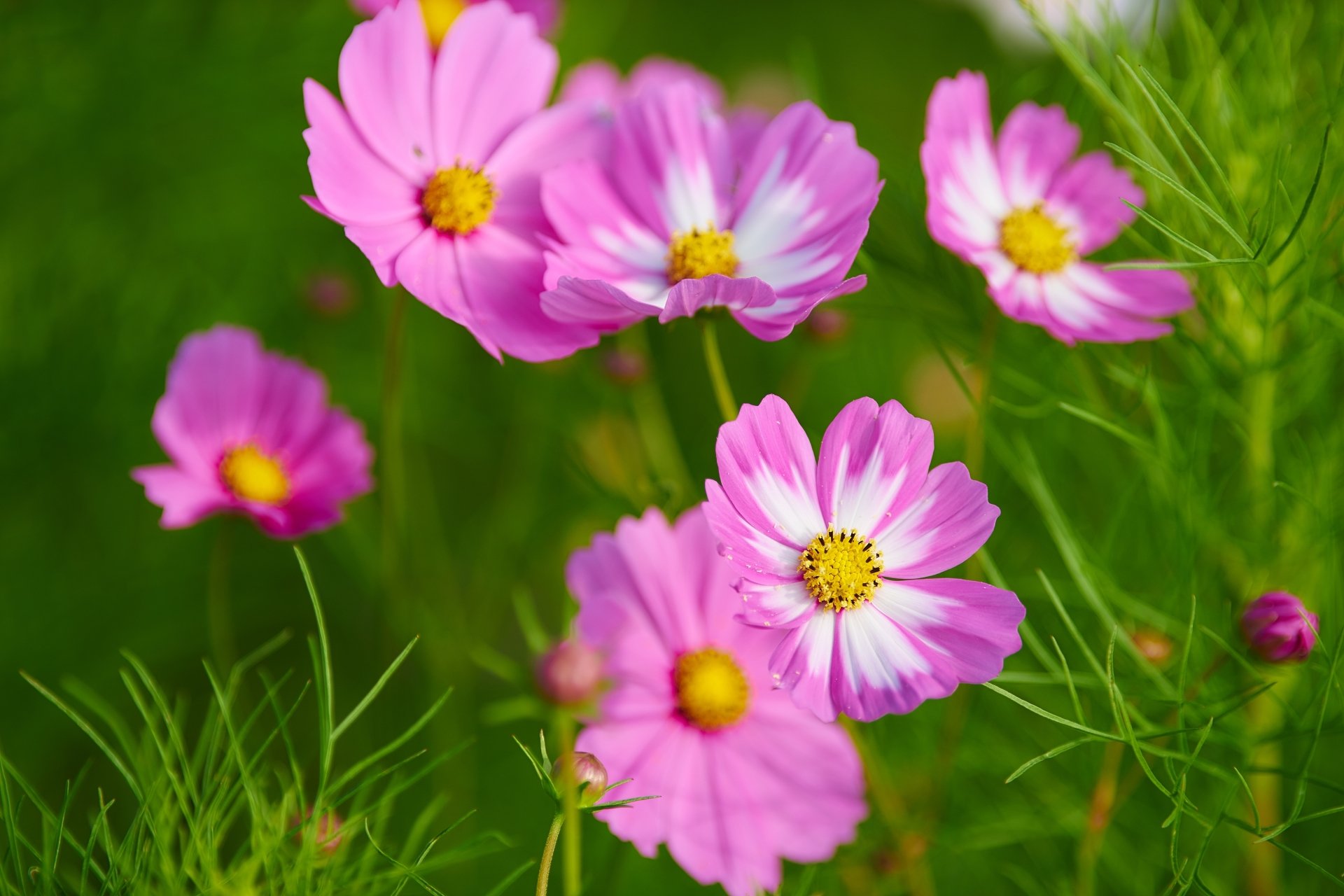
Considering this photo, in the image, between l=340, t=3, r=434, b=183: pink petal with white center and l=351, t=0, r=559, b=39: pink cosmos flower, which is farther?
l=351, t=0, r=559, b=39: pink cosmos flower

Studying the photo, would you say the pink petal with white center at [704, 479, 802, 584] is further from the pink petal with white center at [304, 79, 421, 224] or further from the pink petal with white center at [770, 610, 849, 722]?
the pink petal with white center at [304, 79, 421, 224]

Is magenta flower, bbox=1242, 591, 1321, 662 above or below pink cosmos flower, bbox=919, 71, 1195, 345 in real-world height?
below

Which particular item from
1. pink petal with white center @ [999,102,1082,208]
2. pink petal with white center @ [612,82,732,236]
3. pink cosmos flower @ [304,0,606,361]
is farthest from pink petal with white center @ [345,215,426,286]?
pink petal with white center @ [999,102,1082,208]

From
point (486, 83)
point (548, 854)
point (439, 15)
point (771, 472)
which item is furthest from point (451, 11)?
point (548, 854)

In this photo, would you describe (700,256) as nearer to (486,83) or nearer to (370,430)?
(486,83)

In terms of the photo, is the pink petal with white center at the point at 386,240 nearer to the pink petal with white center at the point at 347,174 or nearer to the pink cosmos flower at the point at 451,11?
the pink petal with white center at the point at 347,174

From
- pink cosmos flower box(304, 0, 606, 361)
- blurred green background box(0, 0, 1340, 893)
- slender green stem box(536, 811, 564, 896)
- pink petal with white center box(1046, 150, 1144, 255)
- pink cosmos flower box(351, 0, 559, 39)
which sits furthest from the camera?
pink cosmos flower box(351, 0, 559, 39)
